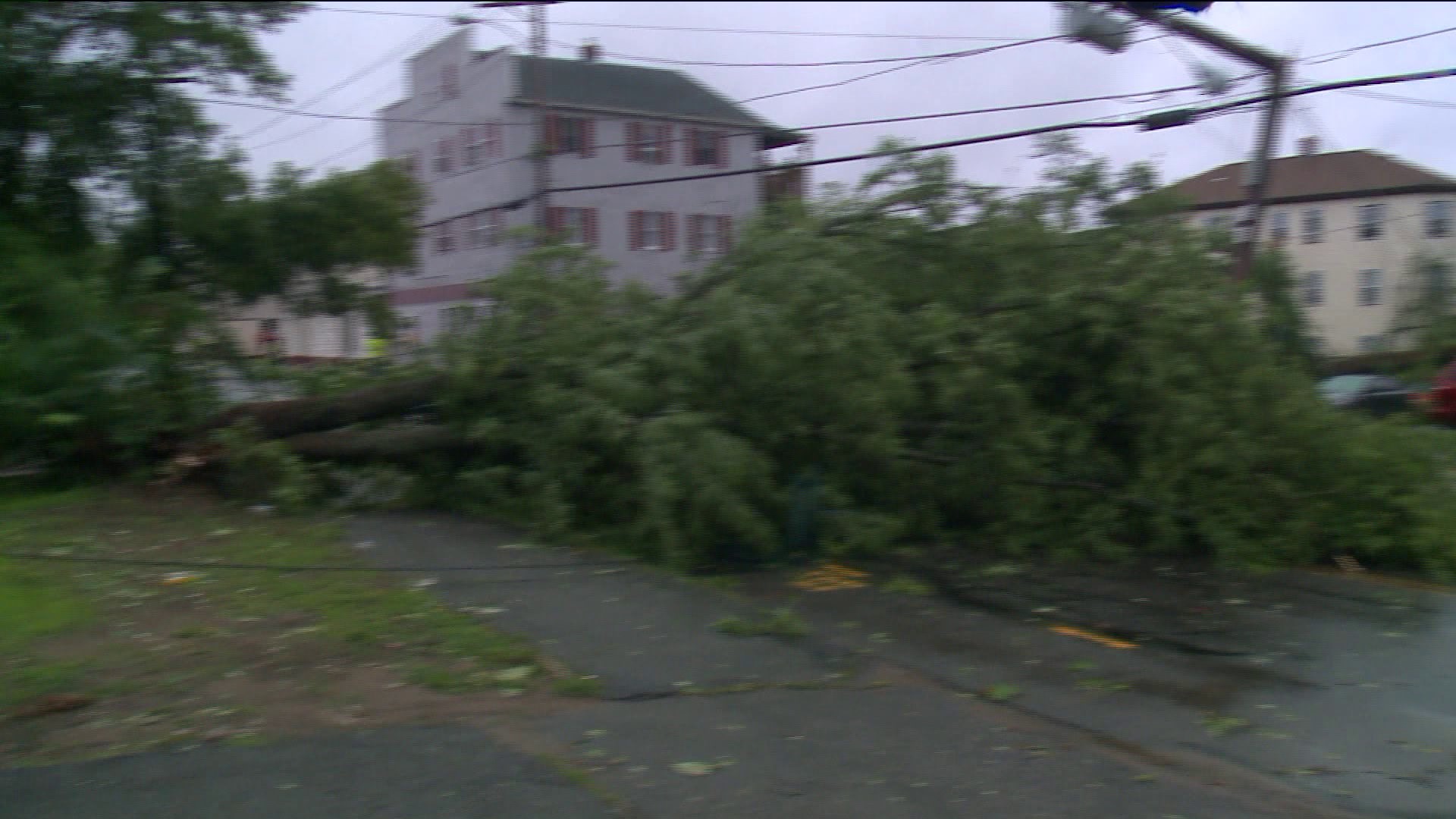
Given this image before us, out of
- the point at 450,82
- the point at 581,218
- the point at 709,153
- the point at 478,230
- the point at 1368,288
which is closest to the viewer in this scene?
the point at 478,230

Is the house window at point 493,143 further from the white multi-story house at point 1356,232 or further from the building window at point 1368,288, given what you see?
the building window at point 1368,288

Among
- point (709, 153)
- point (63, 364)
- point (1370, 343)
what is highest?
point (709, 153)

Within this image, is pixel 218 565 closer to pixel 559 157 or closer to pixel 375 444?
pixel 375 444

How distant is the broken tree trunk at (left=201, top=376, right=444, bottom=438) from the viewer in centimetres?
1305

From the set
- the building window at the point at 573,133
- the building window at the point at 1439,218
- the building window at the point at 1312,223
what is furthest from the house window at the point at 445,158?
the building window at the point at 1439,218

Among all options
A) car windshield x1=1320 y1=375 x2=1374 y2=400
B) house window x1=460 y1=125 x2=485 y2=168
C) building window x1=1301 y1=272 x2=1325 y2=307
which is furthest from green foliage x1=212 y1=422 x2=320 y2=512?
building window x1=1301 y1=272 x2=1325 y2=307

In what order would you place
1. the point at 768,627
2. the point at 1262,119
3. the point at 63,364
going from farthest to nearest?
1. the point at 1262,119
2. the point at 63,364
3. the point at 768,627

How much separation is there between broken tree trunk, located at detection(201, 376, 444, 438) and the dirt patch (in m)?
3.24

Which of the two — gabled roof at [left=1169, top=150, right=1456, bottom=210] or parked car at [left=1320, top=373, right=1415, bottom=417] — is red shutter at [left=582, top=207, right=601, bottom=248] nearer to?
gabled roof at [left=1169, top=150, right=1456, bottom=210]

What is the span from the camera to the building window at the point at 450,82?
28266 millimetres

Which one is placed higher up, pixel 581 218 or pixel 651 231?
pixel 581 218

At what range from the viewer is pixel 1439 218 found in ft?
103

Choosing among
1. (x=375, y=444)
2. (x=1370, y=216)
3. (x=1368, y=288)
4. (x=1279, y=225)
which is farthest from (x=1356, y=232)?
(x=375, y=444)

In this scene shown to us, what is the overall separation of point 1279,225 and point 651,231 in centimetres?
1585
